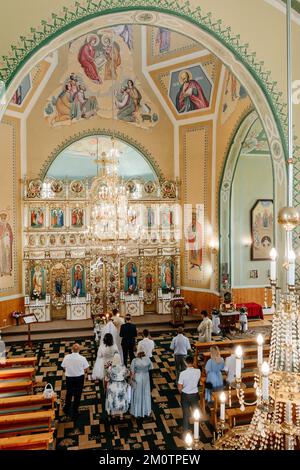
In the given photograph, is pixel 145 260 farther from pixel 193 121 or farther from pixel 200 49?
pixel 200 49

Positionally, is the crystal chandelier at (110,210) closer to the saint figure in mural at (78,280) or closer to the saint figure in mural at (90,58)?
the saint figure in mural at (78,280)

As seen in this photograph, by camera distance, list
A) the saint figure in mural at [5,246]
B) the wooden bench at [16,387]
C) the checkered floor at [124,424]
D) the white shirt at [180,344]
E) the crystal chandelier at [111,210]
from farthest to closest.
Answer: the saint figure in mural at [5,246] < the crystal chandelier at [111,210] < the white shirt at [180,344] < the wooden bench at [16,387] < the checkered floor at [124,424]

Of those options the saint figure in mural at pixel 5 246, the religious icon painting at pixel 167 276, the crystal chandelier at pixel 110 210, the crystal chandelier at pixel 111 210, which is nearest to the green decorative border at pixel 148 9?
the crystal chandelier at pixel 111 210

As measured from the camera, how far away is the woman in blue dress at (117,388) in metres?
7.75

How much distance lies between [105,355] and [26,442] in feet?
10.2

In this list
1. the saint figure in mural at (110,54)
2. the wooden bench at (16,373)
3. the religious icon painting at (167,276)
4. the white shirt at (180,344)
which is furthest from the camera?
the religious icon painting at (167,276)

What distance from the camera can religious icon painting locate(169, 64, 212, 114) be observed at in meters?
15.5

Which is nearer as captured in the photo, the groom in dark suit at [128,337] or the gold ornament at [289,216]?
the gold ornament at [289,216]

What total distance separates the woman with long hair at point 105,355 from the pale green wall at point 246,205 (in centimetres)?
883

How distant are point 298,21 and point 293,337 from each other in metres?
7.24

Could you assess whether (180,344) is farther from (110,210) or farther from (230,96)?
(230,96)

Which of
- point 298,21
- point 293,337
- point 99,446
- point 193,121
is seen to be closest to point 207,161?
point 193,121

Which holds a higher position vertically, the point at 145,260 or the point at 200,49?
the point at 200,49
